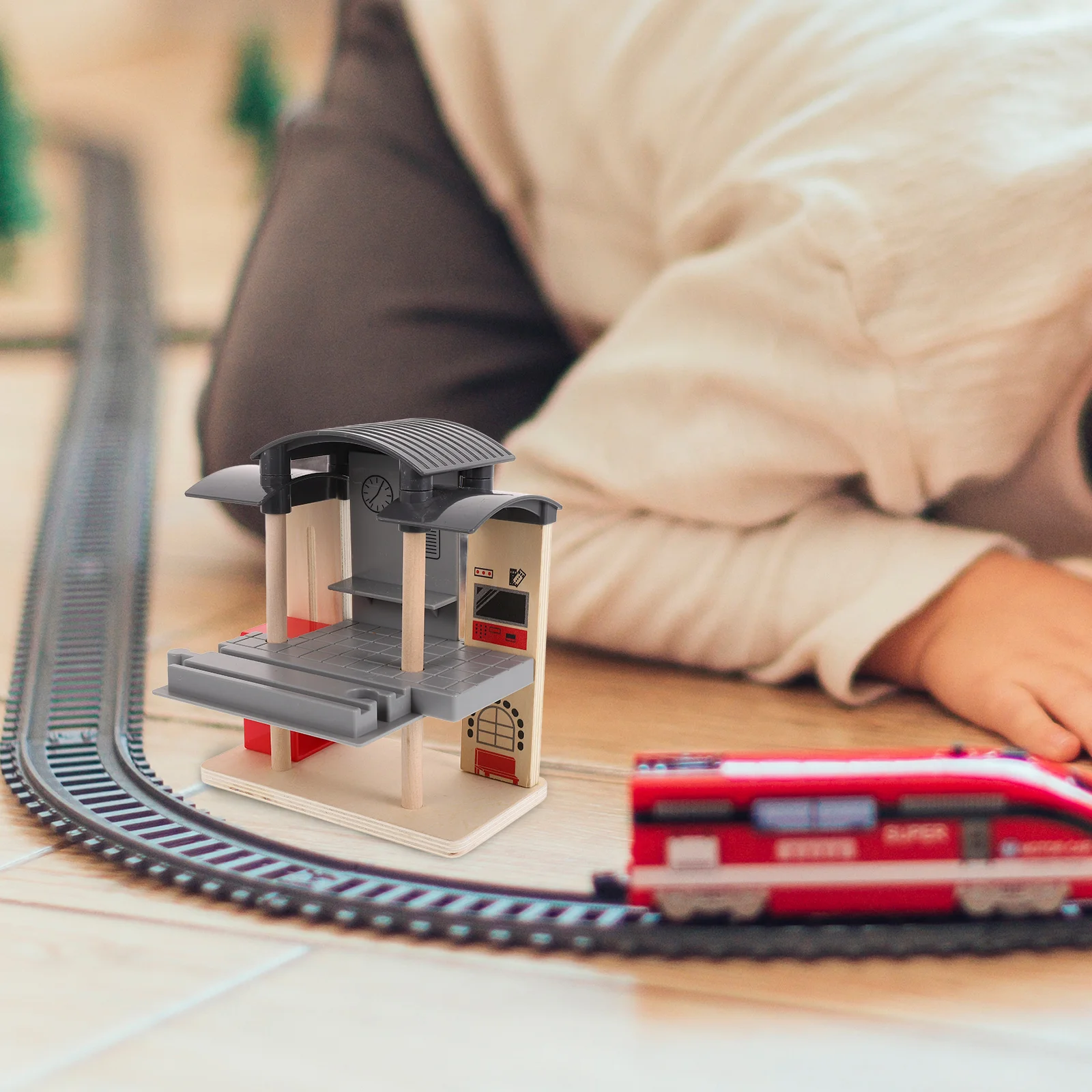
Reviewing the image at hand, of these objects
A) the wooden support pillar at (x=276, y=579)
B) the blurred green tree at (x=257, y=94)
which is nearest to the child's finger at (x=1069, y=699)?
the wooden support pillar at (x=276, y=579)

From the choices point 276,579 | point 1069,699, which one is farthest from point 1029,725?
point 276,579

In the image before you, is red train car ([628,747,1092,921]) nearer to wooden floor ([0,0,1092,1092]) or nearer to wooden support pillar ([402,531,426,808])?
wooden floor ([0,0,1092,1092])

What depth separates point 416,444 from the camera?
47cm

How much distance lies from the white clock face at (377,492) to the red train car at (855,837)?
19cm

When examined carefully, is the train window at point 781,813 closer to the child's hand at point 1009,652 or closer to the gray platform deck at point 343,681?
the gray platform deck at point 343,681

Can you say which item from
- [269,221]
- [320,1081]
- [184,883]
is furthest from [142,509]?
[320,1081]

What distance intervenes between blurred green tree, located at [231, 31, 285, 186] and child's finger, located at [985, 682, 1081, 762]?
3.21 metres

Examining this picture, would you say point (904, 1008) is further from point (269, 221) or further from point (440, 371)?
point (269, 221)

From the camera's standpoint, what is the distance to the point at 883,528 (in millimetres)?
687

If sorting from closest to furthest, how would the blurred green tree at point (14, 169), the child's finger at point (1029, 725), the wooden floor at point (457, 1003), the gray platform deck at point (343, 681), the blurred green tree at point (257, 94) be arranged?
the wooden floor at point (457, 1003), the gray platform deck at point (343, 681), the child's finger at point (1029, 725), the blurred green tree at point (14, 169), the blurred green tree at point (257, 94)

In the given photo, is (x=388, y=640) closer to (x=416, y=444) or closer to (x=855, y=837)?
(x=416, y=444)

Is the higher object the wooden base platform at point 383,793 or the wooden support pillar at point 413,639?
the wooden support pillar at point 413,639

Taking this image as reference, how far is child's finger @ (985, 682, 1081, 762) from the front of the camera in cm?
57

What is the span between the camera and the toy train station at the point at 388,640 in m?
0.47
